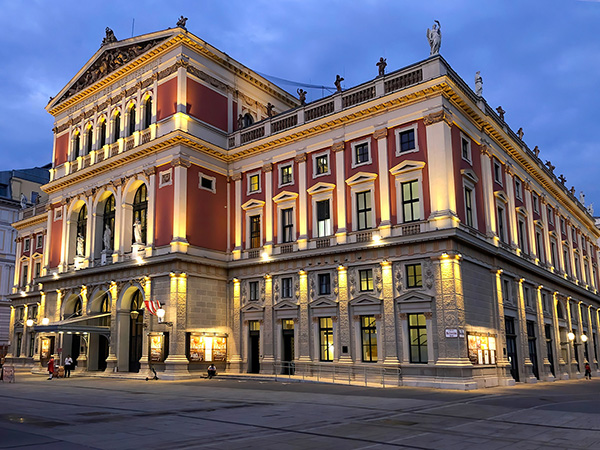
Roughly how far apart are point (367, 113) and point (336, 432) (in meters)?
23.9

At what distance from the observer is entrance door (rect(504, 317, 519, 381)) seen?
1344 inches

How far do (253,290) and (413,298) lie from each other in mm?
12547

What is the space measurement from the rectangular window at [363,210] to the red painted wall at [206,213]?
11.4m

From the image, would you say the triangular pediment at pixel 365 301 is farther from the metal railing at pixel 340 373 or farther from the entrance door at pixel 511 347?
the entrance door at pixel 511 347

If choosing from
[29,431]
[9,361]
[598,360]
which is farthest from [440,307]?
[9,361]

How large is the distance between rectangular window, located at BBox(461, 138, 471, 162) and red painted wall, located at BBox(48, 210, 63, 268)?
33996 millimetres

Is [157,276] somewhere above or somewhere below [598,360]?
above

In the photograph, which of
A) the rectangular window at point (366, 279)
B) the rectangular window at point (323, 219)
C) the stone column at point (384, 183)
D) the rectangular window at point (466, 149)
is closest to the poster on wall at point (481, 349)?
the rectangular window at point (366, 279)

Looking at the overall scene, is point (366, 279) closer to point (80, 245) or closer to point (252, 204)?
point (252, 204)

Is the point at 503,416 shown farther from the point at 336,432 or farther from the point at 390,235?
the point at 390,235

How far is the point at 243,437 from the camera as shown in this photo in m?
12.6

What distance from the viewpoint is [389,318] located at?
30.9 meters

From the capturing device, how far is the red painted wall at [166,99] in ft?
131

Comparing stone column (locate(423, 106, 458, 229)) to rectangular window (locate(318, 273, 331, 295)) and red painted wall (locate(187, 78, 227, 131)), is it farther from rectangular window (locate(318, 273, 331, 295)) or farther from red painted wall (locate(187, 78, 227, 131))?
red painted wall (locate(187, 78, 227, 131))
